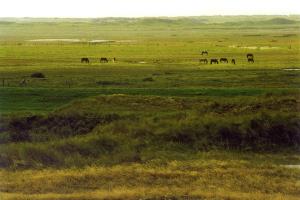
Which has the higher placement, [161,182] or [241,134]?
[161,182]

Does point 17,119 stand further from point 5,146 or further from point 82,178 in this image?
point 82,178

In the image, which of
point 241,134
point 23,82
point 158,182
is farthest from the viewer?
point 23,82

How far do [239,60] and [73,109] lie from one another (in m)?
42.9

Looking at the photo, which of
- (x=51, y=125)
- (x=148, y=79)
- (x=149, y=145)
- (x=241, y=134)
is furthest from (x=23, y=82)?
(x=241, y=134)

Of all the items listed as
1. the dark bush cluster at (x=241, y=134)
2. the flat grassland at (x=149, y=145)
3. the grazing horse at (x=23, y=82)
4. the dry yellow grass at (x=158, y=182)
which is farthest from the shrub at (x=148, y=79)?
the dry yellow grass at (x=158, y=182)

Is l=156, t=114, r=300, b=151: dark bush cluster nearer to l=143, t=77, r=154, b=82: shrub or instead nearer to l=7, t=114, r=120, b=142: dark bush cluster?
l=7, t=114, r=120, b=142: dark bush cluster

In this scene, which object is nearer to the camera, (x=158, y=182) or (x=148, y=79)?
(x=158, y=182)

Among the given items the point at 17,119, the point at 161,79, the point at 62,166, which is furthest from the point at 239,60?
the point at 62,166

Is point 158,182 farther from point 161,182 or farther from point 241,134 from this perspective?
point 241,134

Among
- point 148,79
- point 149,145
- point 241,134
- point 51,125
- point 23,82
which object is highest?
point 241,134

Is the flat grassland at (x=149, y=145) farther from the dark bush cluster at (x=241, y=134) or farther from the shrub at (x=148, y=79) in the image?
the shrub at (x=148, y=79)

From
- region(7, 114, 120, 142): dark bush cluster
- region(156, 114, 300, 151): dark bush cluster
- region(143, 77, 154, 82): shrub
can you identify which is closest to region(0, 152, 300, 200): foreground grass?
region(156, 114, 300, 151): dark bush cluster

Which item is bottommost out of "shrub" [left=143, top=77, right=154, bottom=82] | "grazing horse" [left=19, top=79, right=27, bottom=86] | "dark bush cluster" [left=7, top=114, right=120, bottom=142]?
"grazing horse" [left=19, top=79, right=27, bottom=86]

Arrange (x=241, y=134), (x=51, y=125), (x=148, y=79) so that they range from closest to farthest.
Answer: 1. (x=241, y=134)
2. (x=51, y=125)
3. (x=148, y=79)
